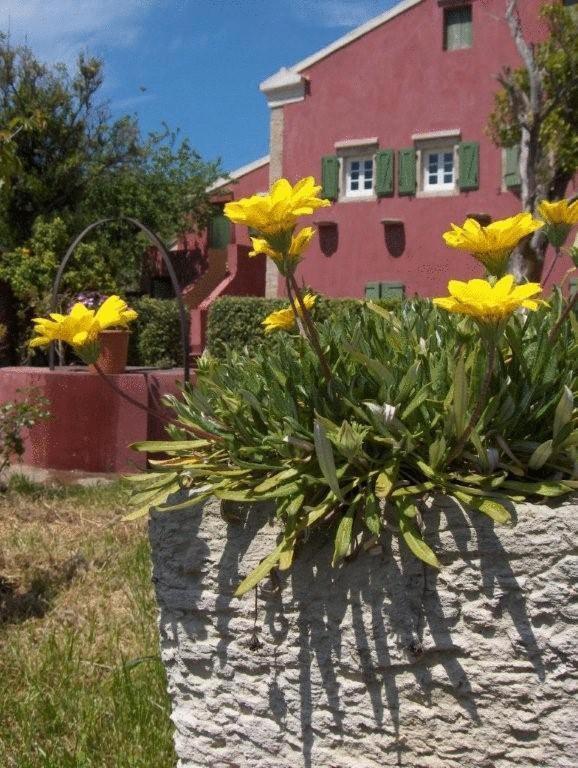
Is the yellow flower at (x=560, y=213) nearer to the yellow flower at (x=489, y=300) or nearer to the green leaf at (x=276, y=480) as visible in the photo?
the yellow flower at (x=489, y=300)

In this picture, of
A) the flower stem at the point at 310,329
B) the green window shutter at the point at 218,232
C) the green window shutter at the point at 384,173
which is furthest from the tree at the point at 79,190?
the flower stem at the point at 310,329

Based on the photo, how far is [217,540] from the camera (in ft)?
6.15

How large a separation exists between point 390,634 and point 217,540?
435 millimetres

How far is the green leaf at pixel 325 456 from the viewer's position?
5.28ft

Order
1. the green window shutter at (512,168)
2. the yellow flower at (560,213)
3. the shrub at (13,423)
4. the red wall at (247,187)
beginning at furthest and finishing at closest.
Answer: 1. the red wall at (247,187)
2. the green window shutter at (512,168)
3. the shrub at (13,423)
4. the yellow flower at (560,213)

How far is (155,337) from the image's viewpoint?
44.8 feet

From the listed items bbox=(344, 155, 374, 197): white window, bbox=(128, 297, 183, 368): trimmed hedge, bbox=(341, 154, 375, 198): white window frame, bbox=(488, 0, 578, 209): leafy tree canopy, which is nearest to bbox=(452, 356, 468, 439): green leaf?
bbox=(488, 0, 578, 209): leafy tree canopy

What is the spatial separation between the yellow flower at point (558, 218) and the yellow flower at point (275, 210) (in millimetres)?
645

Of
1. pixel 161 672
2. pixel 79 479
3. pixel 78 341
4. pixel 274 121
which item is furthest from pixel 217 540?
pixel 274 121

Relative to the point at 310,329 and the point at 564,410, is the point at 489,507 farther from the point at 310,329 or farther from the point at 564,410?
the point at 310,329

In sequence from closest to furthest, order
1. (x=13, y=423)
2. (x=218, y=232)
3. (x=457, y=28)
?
(x=13, y=423), (x=457, y=28), (x=218, y=232)

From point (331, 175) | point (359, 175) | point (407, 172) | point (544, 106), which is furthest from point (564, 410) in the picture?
A: point (359, 175)

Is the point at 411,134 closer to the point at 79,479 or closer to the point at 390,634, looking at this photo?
the point at 79,479

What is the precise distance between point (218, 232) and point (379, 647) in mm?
23295
